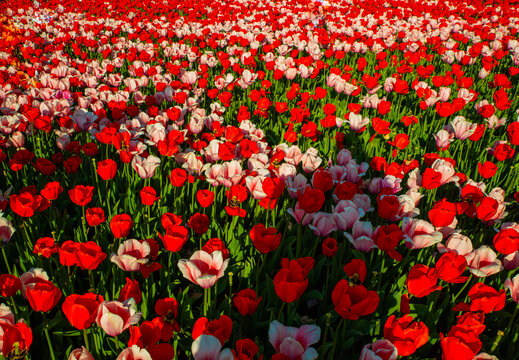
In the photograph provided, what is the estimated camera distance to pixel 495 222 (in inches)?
88.5

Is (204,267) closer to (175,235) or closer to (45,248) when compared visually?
(175,235)

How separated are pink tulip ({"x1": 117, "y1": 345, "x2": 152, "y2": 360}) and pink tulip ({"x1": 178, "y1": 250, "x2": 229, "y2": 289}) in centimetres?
39

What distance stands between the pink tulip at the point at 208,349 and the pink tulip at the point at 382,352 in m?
0.49

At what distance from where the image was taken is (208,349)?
1182 millimetres

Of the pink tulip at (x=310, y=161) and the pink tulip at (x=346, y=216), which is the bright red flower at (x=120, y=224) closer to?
the pink tulip at (x=346, y=216)

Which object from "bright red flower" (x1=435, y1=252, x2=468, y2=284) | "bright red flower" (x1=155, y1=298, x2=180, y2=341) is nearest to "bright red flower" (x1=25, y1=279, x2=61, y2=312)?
"bright red flower" (x1=155, y1=298, x2=180, y2=341)

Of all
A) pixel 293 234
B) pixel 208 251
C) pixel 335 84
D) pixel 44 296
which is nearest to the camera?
pixel 44 296

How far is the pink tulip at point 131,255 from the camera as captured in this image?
5.52ft

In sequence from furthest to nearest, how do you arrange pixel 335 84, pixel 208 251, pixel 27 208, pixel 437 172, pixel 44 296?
1. pixel 335 84
2. pixel 437 172
3. pixel 27 208
4. pixel 208 251
5. pixel 44 296

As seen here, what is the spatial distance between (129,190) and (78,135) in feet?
4.78

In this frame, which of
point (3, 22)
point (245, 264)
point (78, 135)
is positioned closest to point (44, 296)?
point (245, 264)

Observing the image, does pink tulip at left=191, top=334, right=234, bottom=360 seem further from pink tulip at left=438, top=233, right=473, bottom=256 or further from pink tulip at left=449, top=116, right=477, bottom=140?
pink tulip at left=449, top=116, right=477, bottom=140

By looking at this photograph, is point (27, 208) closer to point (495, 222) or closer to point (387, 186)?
point (387, 186)

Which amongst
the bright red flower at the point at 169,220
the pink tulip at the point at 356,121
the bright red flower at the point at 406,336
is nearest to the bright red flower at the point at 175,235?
the bright red flower at the point at 169,220
